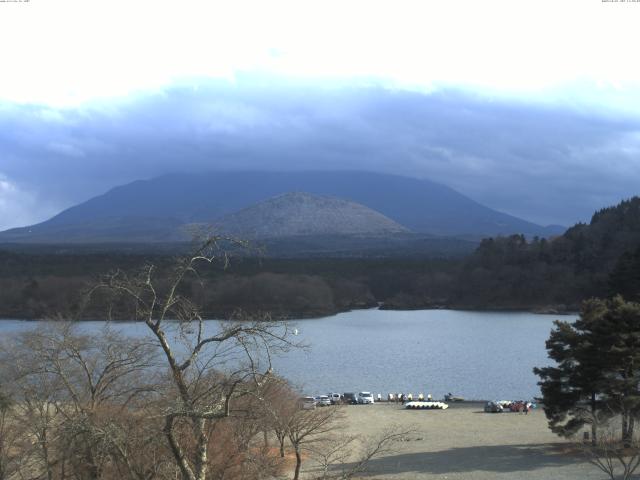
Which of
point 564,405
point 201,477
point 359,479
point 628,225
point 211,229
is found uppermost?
point 628,225

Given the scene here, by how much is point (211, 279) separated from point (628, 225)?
188 feet

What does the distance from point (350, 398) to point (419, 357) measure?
17033 millimetres

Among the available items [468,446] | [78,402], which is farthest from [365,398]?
[78,402]

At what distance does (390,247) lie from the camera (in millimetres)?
196000

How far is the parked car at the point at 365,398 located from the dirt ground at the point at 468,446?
4.21ft

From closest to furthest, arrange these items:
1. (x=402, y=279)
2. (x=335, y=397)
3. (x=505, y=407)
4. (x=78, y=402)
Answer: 1. (x=78, y=402)
2. (x=505, y=407)
3. (x=335, y=397)
4. (x=402, y=279)

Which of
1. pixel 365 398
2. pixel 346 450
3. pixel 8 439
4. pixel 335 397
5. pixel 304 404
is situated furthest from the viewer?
pixel 365 398

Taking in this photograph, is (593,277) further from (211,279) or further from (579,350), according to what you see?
(579,350)

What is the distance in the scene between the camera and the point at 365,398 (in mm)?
39156

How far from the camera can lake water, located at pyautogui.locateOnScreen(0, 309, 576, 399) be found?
4425 centimetres

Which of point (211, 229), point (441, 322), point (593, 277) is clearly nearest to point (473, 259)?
point (593, 277)

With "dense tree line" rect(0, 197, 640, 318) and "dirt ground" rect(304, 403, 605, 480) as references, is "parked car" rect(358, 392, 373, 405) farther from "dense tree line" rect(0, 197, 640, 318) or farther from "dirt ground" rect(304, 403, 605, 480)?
"dense tree line" rect(0, 197, 640, 318)

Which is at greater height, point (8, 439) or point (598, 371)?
point (598, 371)

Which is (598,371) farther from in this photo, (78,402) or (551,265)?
(551,265)
